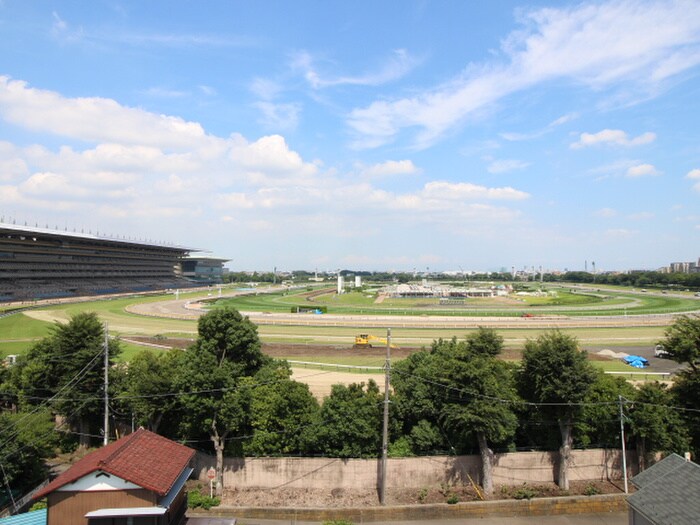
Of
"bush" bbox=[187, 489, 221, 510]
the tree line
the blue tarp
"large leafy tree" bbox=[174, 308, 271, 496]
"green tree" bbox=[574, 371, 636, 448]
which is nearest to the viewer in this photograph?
"bush" bbox=[187, 489, 221, 510]

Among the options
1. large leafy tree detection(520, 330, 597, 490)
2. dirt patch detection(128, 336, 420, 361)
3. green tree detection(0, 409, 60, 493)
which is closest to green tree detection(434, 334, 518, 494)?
large leafy tree detection(520, 330, 597, 490)

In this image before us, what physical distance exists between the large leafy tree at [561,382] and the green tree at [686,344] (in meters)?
4.07

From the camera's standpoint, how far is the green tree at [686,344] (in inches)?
744

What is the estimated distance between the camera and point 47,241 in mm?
93125

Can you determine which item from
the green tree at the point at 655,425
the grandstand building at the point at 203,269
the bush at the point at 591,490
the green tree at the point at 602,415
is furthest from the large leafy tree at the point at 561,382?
the grandstand building at the point at 203,269

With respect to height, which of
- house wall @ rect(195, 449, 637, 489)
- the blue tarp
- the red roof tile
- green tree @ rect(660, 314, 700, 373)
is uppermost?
green tree @ rect(660, 314, 700, 373)

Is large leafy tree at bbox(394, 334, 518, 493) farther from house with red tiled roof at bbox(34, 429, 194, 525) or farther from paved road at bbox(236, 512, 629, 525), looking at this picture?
house with red tiled roof at bbox(34, 429, 194, 525)

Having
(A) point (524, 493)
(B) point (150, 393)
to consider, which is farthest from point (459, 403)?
(B) point (150, 393)

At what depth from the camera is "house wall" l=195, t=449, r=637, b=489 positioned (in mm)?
18047

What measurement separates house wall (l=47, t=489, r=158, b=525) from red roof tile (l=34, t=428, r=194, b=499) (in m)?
0.32

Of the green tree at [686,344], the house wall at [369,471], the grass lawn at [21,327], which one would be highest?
the green tree at [686,344]

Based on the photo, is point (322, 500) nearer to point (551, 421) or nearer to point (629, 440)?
point (551, 421)

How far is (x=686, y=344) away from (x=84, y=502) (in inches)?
926

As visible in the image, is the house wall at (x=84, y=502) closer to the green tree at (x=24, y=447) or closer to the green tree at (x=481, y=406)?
the green tree at (x=24, y=447)
